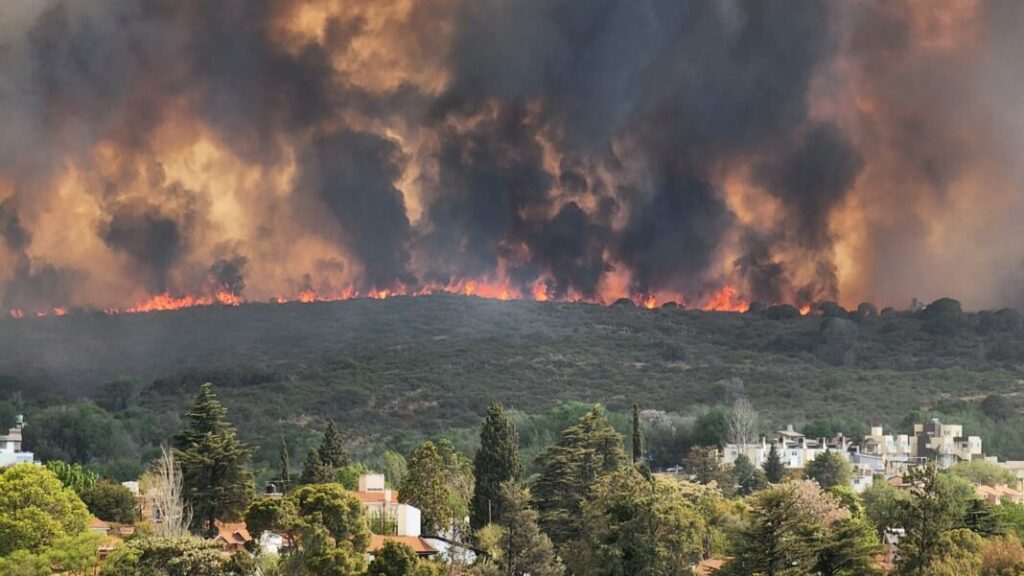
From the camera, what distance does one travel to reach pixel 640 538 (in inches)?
2146

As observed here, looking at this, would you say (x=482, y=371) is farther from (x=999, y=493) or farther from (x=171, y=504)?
(x=171, y=504)

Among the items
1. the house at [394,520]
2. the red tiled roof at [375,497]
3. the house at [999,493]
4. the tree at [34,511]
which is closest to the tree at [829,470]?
the house at [999,493]

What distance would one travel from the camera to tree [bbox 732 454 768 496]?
289 ft

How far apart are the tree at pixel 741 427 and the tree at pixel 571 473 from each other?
33.9m

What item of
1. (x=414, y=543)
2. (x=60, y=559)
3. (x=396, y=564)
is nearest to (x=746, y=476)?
(x=414, y=543)

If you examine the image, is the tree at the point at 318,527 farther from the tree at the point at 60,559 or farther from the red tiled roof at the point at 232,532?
the red tiled roof at the point at 232,532

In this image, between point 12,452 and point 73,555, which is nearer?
point 73,555

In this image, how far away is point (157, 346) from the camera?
153 m

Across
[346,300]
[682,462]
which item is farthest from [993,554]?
[346,300]

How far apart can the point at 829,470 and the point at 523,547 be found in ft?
123

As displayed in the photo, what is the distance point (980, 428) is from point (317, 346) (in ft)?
221

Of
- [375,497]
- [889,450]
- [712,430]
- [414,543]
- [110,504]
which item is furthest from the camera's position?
[712,430]

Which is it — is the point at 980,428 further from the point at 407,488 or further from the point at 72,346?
the point at 72,346

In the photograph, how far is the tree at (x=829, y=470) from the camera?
8919cm
